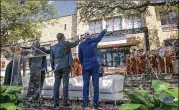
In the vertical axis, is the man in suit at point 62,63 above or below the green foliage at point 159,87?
above

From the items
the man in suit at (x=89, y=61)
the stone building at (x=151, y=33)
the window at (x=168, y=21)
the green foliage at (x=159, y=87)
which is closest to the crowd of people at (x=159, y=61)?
the stone building at (x=151, y=33)

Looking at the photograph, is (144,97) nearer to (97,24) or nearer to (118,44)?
(118,44)

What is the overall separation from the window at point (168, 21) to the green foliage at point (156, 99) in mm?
18926

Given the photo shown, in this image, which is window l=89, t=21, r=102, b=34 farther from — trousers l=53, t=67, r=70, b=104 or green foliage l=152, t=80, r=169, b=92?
green foliage l=152, t=80, r=169, b=92

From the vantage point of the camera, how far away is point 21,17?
46.8 ft

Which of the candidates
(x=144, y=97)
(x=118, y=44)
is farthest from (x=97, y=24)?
(x=144, y=97)

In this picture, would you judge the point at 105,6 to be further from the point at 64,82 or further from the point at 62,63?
the point at 64,82

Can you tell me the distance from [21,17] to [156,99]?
13.4m

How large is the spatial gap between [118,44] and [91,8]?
861cm

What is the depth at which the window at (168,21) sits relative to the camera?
1968cm

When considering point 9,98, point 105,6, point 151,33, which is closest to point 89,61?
point 9,98

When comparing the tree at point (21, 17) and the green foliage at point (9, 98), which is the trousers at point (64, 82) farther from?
the tree at point (21, 17)

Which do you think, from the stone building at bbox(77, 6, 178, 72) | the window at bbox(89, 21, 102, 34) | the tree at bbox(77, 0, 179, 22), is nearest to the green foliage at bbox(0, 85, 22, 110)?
the tree at bbox(77, 0, 179, 22)

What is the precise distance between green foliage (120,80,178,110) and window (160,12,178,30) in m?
18.9
